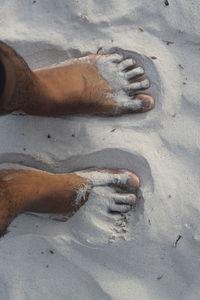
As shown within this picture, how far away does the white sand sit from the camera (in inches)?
71.5

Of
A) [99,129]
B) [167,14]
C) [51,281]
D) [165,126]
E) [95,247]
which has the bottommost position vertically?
[51,281]

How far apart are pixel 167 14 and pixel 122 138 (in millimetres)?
554

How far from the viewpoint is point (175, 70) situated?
1862 mm

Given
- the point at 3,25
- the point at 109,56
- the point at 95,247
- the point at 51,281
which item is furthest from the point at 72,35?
the point at 51,281

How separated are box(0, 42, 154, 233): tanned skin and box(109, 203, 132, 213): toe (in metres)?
0.10

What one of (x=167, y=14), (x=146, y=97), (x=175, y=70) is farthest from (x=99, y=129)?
(x=167, y=14)

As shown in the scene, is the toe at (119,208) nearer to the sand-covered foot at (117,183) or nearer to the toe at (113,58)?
the sand-covered foot at (117,183)

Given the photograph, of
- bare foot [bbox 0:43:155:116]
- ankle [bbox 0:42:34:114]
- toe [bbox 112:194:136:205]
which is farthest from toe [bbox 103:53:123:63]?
toe [bbox 112:194:136:205]

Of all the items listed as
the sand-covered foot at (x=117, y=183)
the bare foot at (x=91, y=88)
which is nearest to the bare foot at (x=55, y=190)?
the sand-covered foot at (x=117, y=183)

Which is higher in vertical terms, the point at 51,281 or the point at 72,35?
the point at 72,35

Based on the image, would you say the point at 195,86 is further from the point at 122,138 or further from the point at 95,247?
the point at 95,247

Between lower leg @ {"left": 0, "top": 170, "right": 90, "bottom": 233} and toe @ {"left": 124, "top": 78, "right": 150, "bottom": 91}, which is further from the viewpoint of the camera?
toe @ {"left": 124, "top": 78, "right": 150, "bottom": 91}

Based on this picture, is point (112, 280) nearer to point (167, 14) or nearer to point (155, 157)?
point (155, 157)

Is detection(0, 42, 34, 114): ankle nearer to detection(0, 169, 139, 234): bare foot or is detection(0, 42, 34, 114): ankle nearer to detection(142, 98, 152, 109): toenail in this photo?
detection(0, 169, 139, 234): bare foot
